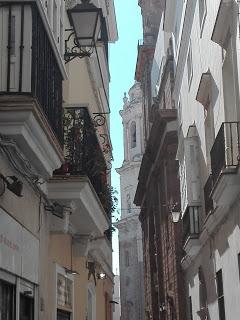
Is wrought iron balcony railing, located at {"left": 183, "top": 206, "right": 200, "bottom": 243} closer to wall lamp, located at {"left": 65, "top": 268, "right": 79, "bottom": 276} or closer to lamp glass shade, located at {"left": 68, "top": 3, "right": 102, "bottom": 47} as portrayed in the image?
wall lamp, located at {"left": 65, "top": 268, "right": 79, "bottom": 276}

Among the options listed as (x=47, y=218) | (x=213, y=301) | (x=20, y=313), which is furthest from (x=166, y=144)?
(x=20, y=313)

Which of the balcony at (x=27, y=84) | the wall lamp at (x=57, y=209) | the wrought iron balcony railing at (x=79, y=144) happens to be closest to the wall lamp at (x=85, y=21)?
the balcony at (x=27, y=84)

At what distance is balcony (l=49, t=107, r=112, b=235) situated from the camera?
8.84m

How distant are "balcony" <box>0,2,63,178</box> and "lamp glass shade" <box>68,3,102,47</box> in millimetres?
608

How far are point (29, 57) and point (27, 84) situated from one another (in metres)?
0.32

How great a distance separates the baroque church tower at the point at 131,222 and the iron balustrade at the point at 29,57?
53192mm

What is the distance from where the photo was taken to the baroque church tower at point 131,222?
61344 mm

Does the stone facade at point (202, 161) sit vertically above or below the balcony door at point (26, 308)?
above

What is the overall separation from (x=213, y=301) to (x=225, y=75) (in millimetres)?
4654

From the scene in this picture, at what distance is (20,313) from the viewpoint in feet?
24.8

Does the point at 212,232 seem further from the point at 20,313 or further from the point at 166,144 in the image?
the point at 166,144

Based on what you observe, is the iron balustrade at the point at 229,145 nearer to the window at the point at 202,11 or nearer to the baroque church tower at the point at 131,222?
the window at the point at 202,11

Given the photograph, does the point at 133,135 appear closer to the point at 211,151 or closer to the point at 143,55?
the point at 143,55

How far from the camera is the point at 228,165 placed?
9.19 metres
